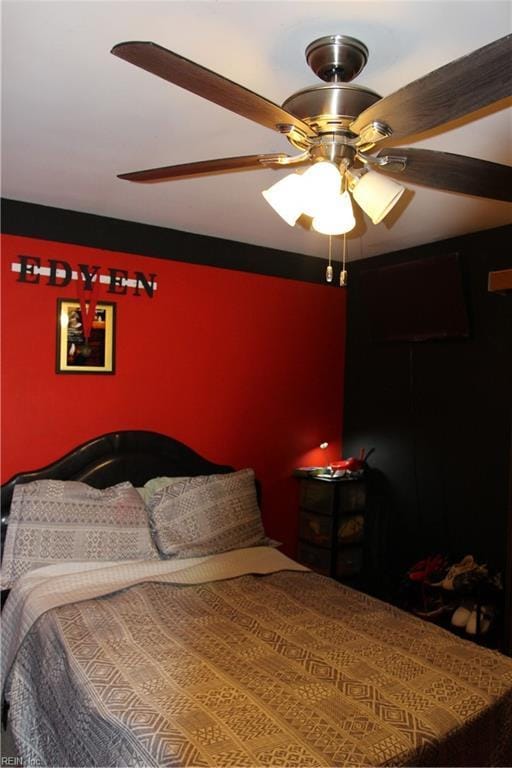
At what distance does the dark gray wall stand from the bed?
1.05 metres

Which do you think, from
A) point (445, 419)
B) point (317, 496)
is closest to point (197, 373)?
point (317, 496)

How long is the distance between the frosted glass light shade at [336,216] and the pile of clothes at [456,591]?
7.42ft

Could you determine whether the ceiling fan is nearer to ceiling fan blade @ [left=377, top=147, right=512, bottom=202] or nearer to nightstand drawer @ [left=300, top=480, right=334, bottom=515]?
ceiling fan blade @ [left=377, top=147, right=512, bottom=202]

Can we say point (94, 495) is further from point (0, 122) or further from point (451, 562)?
point (451, 562)

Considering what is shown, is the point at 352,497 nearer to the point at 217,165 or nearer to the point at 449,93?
the point at 217,165

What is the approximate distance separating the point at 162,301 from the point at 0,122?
1503 millimetres

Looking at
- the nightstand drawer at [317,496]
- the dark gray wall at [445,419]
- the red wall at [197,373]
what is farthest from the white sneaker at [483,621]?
the red wall at [197,373]

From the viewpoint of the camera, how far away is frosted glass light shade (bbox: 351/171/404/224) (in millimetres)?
1503

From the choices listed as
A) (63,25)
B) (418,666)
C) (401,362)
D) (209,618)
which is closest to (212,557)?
(209,618)

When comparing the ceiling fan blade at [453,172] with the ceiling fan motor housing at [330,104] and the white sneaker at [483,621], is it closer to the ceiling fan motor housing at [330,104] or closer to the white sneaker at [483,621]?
the ceiling fan motor housing at [330,104]

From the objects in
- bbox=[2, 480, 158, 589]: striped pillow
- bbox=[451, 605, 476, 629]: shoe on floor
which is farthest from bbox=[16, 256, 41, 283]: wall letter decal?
bbox=[451, 605, 476, 629]: shoe on floor

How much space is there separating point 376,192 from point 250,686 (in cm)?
154

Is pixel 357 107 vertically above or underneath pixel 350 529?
above

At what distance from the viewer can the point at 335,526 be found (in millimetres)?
3557
